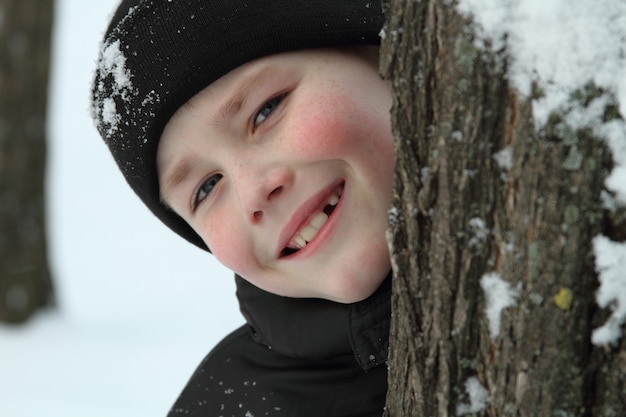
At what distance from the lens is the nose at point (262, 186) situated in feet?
5.28

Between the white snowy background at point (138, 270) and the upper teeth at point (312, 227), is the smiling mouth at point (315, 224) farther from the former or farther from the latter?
the white snowy background at point (138, 270)

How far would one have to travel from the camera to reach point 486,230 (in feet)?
3.57

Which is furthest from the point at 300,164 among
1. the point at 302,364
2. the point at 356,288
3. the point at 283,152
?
the point at 302,364

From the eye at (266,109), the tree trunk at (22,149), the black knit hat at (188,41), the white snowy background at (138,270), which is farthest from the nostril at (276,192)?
the tree trunk at (22,149)

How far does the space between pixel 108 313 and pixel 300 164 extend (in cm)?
548

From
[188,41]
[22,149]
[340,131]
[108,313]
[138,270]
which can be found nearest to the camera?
[340,131]

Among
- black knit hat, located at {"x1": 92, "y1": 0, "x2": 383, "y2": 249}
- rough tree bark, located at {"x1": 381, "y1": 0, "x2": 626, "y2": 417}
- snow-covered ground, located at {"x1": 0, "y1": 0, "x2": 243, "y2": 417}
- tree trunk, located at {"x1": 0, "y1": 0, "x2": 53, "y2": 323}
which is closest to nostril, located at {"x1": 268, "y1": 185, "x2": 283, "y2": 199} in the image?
black knit hat, located at {"x1": 92, "y1": 0, "x2": 383, "y2": 249}

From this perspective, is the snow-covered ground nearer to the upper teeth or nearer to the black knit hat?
the black knit hat

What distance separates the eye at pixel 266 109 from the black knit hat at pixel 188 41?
0.10 m

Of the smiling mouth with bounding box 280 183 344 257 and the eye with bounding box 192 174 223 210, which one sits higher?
the eye with bounding box 192 174 223 210

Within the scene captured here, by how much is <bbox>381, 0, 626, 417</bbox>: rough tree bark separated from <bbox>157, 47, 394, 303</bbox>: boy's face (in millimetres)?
409

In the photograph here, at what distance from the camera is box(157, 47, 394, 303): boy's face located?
1.60 m

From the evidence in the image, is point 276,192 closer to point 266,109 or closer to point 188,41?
point 266,109

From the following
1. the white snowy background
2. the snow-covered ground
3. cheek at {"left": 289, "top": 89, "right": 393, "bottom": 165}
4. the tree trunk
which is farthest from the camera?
the tree trunk
